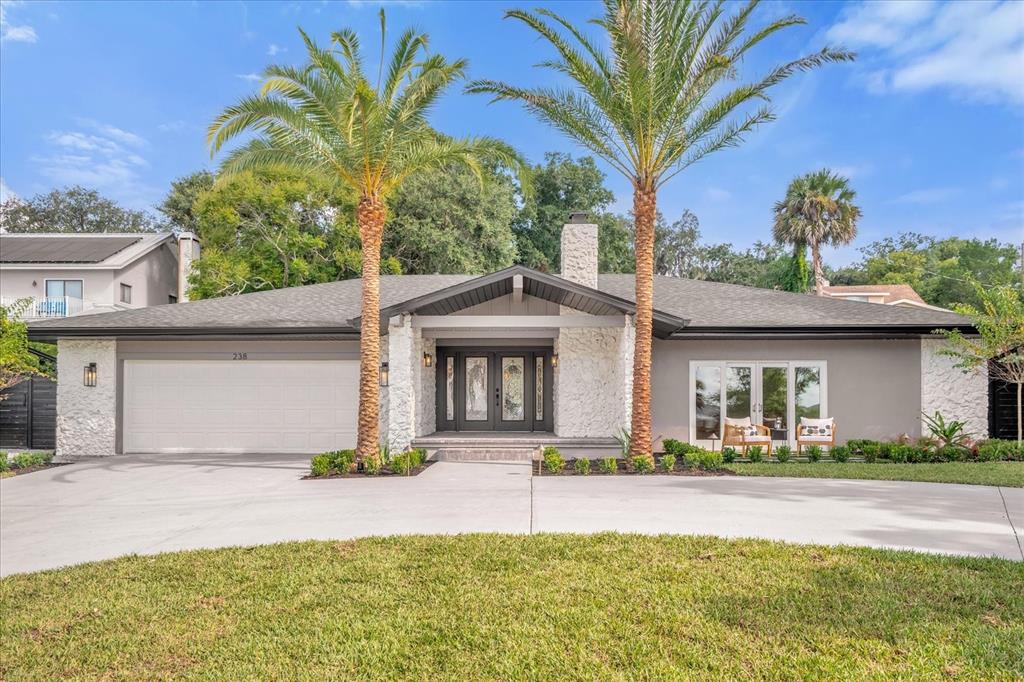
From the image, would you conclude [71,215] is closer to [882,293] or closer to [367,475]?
[367,475]

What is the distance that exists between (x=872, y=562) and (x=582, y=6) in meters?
12.1

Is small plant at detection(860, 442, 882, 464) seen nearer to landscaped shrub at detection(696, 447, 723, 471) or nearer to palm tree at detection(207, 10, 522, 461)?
landscaped shrub at detection(696, 447, 723, 471)

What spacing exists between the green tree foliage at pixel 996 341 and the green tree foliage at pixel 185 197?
1295 inches

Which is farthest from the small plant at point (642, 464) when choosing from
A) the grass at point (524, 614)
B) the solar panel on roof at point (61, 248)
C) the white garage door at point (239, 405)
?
the solar panel on roof at point (61, 248)

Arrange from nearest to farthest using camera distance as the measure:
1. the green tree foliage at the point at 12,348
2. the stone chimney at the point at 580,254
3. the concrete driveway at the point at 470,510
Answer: the concrete driveway at the point at 470,510 < the green tree foliage at the point at 12,348 < the stone chimney at the point at 580,254

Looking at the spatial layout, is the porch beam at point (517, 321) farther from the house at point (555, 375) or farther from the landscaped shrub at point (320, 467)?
the landscaped shrub at point (320, 467)

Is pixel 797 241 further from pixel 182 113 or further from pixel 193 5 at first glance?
pixel 182 113

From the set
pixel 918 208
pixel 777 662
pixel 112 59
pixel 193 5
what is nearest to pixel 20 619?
pixel 777 662

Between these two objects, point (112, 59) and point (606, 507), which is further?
point (112, 59)

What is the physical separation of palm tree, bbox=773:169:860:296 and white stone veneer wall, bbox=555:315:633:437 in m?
21.0

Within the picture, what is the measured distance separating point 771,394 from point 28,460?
15.1 metres

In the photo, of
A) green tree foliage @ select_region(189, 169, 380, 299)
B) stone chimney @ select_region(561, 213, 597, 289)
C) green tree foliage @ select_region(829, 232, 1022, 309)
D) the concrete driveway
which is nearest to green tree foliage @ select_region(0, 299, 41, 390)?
the concrete driveway

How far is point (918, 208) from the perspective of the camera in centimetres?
4062

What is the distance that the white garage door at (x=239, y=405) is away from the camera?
1312 cm
